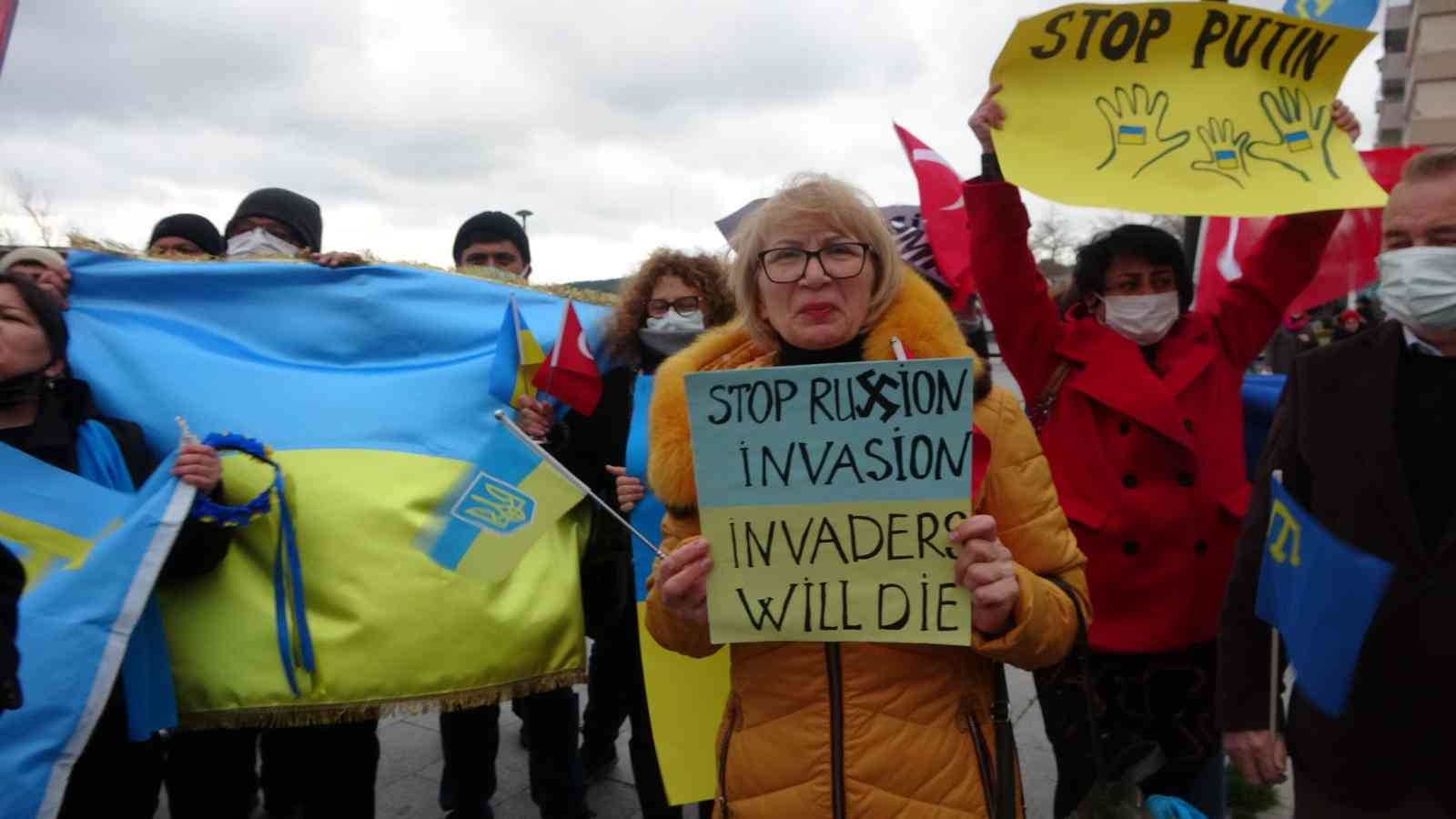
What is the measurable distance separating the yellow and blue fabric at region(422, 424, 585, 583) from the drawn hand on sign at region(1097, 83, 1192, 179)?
4.92 ft

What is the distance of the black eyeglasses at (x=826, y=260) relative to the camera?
1625 mm

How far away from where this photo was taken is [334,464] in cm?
258

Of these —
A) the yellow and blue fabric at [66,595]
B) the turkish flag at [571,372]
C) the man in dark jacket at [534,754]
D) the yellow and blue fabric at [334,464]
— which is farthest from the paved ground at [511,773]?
the yellow and blue fabric at [66,595]

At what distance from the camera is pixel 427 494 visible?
262 cm

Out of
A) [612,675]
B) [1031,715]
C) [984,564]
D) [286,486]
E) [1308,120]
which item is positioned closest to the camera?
[984,564]

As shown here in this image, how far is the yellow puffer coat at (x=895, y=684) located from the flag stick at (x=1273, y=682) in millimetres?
547

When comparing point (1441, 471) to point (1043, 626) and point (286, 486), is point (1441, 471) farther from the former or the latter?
point (286, 486)

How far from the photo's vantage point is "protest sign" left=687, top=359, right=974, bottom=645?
1.39 meters

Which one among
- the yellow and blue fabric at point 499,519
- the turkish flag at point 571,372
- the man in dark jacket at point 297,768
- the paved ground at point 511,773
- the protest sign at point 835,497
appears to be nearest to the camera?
the protest sign at point 835,497

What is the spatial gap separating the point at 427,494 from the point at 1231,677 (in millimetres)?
2036

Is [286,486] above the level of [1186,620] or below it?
above

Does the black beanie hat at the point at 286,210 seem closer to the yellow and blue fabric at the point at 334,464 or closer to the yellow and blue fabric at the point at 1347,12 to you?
the yellow and blue fabric at the point at 334,464

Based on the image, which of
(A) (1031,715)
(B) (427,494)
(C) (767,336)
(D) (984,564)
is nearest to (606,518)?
(B) (427,494)

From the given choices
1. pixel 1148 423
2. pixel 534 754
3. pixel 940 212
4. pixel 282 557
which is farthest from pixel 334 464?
pixel 940 212
